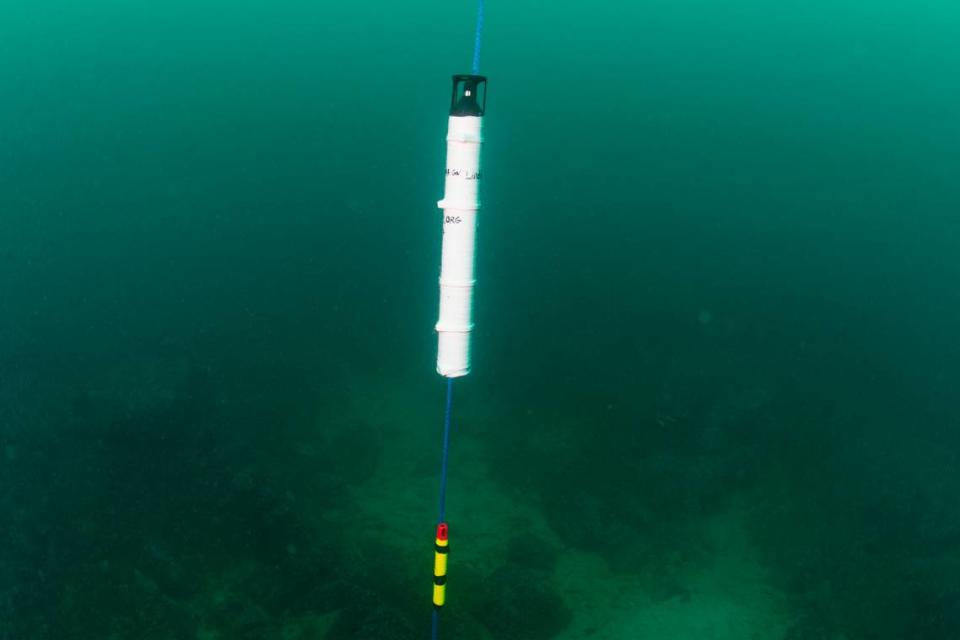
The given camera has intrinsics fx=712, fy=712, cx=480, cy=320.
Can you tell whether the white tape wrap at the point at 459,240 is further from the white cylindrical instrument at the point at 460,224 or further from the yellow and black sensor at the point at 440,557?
the yellow and black sensor at the point at 440,557

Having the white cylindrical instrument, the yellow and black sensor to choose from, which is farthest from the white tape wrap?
the yellow and black sensor

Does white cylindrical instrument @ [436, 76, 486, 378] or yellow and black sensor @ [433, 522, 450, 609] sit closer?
white cylindrical instrument @ [436, 76, 486, 378]

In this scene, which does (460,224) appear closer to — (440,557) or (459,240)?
(459,240)

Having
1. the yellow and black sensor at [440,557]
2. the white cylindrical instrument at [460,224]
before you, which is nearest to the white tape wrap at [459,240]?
the white cylindrical instrument at [460,224]

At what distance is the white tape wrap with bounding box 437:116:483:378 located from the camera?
16844mm

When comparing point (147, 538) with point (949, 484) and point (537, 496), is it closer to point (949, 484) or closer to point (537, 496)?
point (537, 496)

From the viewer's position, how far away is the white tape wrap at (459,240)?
55.3 ft

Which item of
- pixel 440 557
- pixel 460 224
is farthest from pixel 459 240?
pixel 440 557

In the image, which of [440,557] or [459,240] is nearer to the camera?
[459,240]

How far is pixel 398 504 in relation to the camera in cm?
3341

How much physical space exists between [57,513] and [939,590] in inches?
1541

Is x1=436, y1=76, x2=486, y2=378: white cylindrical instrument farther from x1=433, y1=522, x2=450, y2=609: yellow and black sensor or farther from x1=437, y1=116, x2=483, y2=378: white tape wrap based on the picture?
x1=433, y1=522, x2=450, y2=609: yellow and black sensor

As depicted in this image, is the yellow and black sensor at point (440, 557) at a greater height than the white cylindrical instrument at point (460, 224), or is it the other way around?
the white cylindrical instrument at point (460, 224)

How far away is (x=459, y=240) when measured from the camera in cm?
1778
